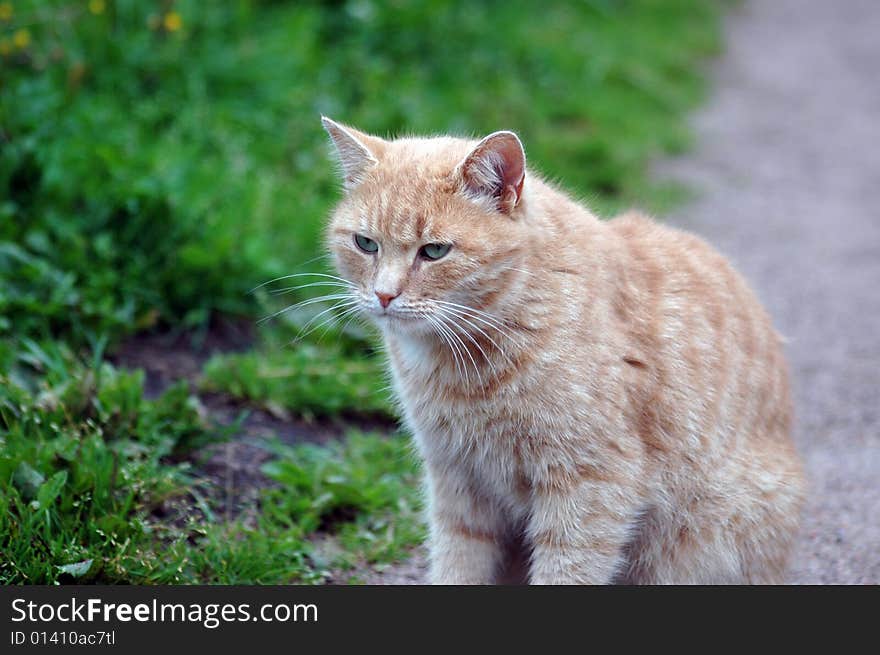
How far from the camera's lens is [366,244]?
3.14 metres

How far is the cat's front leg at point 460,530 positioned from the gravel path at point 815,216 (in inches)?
13.7

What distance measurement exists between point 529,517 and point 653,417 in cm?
47

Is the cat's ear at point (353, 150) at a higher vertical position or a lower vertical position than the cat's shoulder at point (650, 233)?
higher

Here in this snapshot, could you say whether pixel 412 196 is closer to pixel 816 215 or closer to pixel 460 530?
pixel 460 530

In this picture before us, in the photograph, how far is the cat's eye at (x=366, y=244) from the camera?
123 inches

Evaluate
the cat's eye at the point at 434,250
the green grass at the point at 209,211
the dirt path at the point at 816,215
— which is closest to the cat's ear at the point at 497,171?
the cat's eye at the point at 434,250

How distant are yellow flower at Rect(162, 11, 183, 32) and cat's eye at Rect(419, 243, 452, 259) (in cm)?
336

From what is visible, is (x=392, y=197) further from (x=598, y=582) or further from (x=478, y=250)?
(x=598, y=582)

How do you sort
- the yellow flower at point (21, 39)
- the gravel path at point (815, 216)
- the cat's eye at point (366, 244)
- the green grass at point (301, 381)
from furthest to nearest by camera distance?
the yellow flower at point (21, 39), the green grass at point (301, 381), the gravel path at point (815, 216), the cat's eye at point (366, 244)

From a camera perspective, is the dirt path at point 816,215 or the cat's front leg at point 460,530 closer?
the cat's front leg at point 460,530

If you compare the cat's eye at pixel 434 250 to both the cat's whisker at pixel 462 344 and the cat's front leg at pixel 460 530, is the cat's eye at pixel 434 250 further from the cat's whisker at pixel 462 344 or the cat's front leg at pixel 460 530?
the cat's front leg at pixel 460 530

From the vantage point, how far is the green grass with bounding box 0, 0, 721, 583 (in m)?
3.53

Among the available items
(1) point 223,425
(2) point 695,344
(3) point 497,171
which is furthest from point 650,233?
(1) point 223,425
